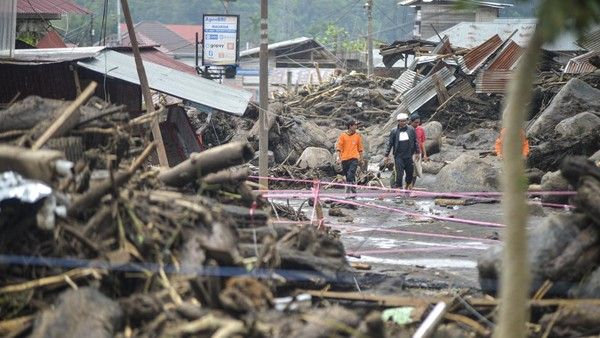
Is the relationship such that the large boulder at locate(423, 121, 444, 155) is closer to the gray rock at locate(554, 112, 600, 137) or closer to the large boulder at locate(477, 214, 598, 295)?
the gray rock at locate(554, 112, 600, 137)

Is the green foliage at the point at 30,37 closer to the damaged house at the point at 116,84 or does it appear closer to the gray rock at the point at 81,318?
the damaged house at the point at 116,84

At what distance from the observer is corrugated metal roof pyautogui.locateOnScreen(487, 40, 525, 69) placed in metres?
34.1

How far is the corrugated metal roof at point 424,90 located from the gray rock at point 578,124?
40.0ft

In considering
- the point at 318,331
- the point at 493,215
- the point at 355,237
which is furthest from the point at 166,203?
the point at 493,215

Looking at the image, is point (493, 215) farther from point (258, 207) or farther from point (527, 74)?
point (527, 74)

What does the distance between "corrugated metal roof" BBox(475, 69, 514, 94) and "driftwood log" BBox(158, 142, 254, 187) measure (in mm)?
26477

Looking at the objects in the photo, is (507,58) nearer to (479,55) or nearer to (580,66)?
(479,55)

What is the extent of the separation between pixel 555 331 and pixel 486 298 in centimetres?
93

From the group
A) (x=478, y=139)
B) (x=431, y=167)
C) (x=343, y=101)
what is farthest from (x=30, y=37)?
(x=343, y=101)

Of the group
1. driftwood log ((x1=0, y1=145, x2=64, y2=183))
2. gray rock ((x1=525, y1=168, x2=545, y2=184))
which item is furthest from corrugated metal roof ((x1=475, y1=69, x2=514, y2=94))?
driftwood log ((x1=0, y1=145, x2=64, y2=183))

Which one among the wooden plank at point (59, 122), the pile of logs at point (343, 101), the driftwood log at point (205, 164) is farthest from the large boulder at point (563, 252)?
the pile of logs at point (343, 101)

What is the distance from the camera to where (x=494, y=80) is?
34.9 metres

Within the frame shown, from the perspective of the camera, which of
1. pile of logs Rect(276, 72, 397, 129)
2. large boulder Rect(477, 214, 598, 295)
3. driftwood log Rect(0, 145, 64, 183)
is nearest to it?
driftwood log Rect(0, 145, 64, 183)

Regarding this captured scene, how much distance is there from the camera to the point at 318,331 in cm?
704
